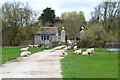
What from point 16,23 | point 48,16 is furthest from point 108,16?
point 48,16

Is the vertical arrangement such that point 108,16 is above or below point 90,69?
above

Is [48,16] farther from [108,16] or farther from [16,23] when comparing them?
[16,23]

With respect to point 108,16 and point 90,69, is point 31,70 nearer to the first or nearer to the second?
point 90,69

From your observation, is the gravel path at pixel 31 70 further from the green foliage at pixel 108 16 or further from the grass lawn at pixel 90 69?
the green foliage at pixel 108 16

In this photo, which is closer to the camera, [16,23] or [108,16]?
[16,23]

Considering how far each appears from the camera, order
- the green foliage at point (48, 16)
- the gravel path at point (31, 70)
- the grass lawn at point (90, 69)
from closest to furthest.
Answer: the grass lawn at point (90, 69), the gravel path at point (31, 70), the green foliage at point (48, 16)

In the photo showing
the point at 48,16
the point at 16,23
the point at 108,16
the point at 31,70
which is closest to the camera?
the point at 31,70

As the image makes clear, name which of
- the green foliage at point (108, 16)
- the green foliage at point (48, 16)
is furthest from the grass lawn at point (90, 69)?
the green foliage at point (48, 16)

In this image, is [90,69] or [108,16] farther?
[108,16]

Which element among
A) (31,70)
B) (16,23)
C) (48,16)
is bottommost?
(31,70)

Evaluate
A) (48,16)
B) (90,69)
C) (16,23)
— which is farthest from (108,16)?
(90,69)

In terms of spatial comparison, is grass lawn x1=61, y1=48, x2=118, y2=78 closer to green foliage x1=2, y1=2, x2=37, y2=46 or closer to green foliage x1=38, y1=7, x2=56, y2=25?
green foliage x1=2, y1=2, x2=37, y2=46

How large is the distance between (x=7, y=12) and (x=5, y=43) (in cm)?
487

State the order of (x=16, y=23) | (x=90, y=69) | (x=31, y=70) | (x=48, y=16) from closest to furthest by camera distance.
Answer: (x=90, y=69), (x=31, y=70), (x=16, y=23), (x=48, y=16)
